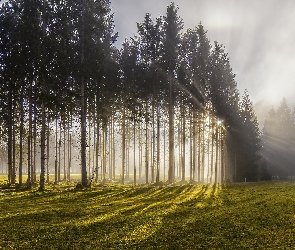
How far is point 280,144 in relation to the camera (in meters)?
60.3

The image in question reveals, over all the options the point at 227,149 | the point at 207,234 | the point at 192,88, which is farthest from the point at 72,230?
the point at 227,149

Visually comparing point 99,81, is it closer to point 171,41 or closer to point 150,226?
point 171,41

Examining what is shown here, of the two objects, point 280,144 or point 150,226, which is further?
point 280,144

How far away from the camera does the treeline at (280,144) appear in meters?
59.3

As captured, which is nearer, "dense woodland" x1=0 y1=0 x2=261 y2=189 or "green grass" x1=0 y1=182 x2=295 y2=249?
"green grass" x1=0 y1=182 x2=295 y2=249

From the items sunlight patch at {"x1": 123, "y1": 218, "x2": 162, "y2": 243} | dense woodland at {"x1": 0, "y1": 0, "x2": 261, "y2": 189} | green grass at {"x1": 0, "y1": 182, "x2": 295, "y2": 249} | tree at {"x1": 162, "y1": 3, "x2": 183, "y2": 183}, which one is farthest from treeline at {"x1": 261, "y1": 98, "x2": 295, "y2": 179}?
sunlight patch at {"x1": 123, "y1": 218, "x2": 162, "y2": 243}

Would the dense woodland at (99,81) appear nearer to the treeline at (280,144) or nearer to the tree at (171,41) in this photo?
the tree at (171,41)

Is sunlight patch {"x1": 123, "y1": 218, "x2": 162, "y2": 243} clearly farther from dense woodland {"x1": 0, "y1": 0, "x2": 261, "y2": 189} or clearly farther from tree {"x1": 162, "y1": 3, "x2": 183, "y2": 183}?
tree {"x1": 162, "y1": 3, "x2": 183, "y2": 183}

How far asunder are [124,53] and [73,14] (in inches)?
520

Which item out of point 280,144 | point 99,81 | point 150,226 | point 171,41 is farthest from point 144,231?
point 280,144

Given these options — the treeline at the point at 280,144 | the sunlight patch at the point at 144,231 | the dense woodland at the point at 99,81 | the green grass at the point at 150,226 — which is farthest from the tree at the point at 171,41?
the treeline at the point at 280,144

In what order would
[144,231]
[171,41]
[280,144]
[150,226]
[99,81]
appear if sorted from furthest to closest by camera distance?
[280,144] → [171,41] → [99,81] → [150,226] → [144,231]

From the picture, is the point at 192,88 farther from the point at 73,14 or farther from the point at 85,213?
the point at 85,213

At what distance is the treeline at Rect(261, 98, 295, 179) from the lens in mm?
59281
